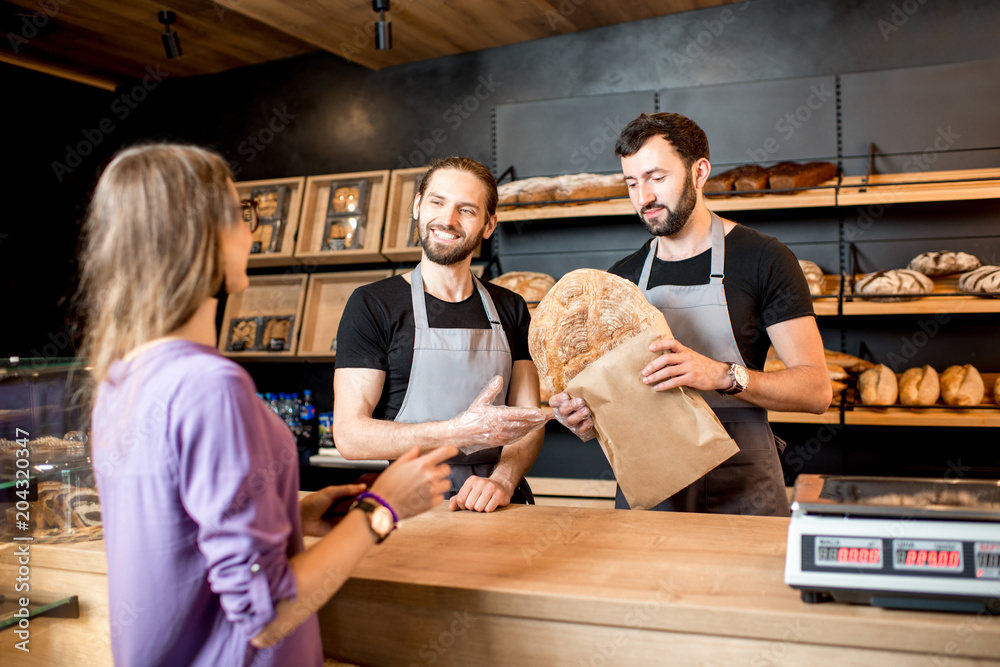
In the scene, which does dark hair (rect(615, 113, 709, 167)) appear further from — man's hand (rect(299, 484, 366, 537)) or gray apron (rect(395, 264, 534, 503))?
man's hand (rect(299, 484, 366, 537))

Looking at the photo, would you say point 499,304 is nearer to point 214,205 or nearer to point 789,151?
point 214,205

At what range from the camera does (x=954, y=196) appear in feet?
8.59

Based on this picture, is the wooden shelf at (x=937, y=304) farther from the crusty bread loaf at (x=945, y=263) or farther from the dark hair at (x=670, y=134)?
the dark hair at (x=670, y=134)

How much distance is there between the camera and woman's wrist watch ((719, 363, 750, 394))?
1.67 metres

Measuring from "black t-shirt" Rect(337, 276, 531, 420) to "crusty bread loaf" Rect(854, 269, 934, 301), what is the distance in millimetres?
1546

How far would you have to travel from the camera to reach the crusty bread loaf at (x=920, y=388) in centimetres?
266

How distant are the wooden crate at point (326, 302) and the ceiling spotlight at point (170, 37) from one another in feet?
4.03

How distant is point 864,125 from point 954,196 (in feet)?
1.70

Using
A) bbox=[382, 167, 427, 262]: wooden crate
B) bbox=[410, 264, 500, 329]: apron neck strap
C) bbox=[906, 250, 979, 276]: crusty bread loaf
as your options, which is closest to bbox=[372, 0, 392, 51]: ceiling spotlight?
bbox=[382, 167, 427, 262]: wooden crate

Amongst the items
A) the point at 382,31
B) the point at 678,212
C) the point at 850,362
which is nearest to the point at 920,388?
the point at 850,362

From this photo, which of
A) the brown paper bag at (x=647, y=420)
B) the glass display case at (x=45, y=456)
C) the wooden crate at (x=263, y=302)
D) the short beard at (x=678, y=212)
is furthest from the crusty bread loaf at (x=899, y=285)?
the wooden crate at (x=263, y=302)

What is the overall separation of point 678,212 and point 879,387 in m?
1.29

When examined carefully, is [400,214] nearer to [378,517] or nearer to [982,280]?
[982,280]

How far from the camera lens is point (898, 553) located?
97 centimetres
